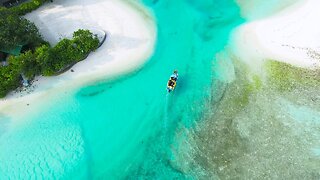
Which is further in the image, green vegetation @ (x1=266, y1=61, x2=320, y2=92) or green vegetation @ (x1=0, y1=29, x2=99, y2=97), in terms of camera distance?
green vegetation @ (x1=266, y1=61, x2=320, y2=92)

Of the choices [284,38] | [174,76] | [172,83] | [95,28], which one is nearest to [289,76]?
[284,38]

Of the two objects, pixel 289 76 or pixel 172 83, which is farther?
pixel 289 76

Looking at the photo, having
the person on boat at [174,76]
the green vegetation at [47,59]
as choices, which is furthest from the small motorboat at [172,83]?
the green vegetation at [47,59]

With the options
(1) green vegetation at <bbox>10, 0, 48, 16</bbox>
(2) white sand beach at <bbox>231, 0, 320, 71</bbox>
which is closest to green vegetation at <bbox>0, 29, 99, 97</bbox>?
(1) green vegetation at <bbox>10, 0, 48, 16</bbox>

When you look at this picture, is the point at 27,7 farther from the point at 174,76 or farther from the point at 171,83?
the point at 171,83

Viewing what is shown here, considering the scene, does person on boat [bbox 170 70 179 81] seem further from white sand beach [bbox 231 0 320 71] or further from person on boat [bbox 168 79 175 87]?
white sand beach [bbox 231 0 320 71]

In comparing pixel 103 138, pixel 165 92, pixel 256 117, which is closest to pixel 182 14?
pixel 165 92
